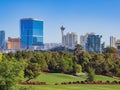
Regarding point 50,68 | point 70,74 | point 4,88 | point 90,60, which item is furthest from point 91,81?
point 4,88

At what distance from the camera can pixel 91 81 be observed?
53.0 meters

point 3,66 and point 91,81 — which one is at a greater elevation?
point 3,66

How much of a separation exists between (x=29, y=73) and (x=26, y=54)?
28653 mm

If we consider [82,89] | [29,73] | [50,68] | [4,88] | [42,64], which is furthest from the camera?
[50,68]

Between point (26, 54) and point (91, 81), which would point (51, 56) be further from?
point (91, 81)

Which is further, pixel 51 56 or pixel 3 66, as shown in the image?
pixel 51 56

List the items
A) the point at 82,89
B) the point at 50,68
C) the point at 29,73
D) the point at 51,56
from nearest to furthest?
the point at 82,89 < the point at 29,73 < the point at 50,68 < the point at 51,56

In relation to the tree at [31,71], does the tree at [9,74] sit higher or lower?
higher

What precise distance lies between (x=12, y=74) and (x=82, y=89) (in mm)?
16714

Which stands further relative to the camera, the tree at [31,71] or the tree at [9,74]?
the tree at [31,71]

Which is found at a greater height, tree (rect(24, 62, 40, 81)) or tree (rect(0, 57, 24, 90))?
tree (rect(0, 57, 24, 90))

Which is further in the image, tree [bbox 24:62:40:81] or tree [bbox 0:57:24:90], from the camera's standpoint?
tree [bbox 24:62:40:81]

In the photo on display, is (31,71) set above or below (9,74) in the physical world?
below

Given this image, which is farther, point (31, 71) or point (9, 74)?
point (31, 71)
